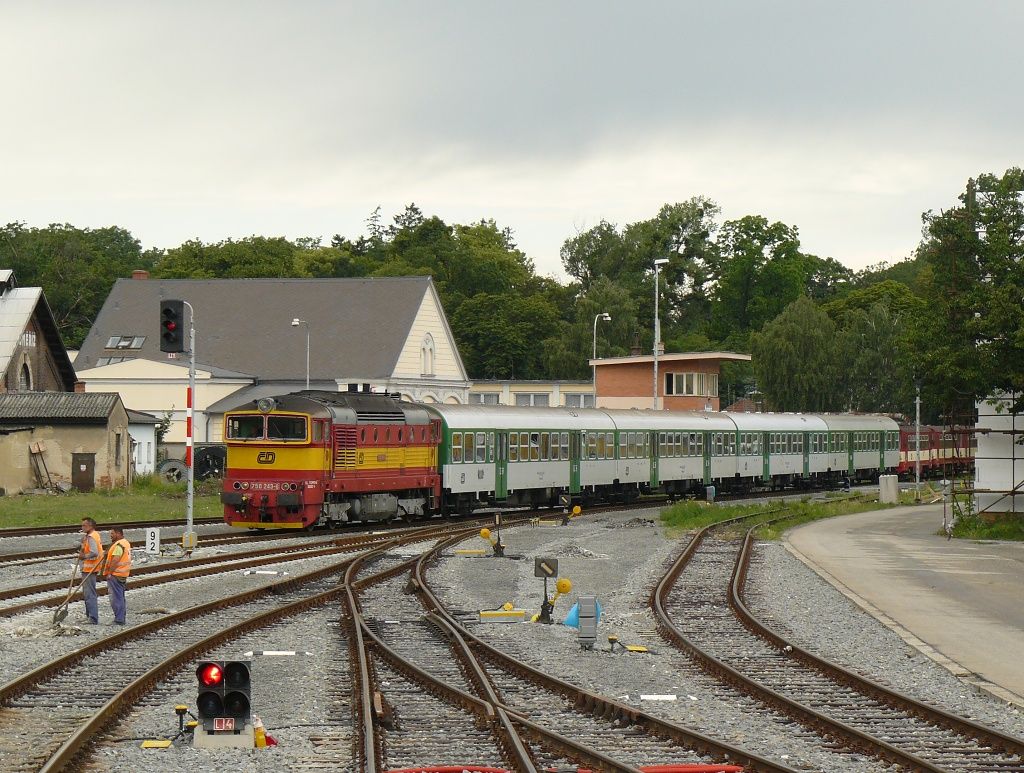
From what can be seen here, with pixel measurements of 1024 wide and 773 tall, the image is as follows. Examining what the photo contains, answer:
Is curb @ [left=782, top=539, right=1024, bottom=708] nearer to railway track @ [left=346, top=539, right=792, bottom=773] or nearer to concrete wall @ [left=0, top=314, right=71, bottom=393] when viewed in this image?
railway track @ [left=346, top=539, right=792, bottom=773]

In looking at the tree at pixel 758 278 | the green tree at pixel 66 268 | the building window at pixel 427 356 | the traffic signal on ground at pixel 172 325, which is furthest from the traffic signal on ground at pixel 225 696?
the tree at pixel 758 278

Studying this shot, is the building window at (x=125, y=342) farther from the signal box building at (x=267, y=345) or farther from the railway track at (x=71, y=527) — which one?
the railway track at (x=71, y=527)

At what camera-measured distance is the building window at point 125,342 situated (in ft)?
250

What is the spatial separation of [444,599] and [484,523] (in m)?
17.0

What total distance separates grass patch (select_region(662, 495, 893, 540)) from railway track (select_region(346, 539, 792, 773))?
21483mm

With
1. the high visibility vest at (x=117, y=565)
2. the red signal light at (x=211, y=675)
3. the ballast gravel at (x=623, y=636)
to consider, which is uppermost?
the high visibility vest at (x=117, y=565)

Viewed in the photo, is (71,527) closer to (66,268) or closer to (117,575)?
(117,575)

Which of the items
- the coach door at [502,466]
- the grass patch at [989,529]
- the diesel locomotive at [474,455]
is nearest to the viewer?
the diesel locomotive at [474,455]

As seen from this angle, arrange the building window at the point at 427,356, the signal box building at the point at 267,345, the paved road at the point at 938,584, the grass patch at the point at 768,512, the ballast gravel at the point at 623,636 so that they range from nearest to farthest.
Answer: the ballast gravel at the point at 623,636, the paved road at the point at 938,584, the grass patch at the point at 768,512, the signal box building at the point at 267,345, the building window at the point at 427,356

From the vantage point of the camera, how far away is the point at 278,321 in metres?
76.4

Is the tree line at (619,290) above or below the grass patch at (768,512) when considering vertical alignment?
above

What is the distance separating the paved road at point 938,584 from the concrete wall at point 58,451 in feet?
81.6

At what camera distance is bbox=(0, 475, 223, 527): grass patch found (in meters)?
39.2

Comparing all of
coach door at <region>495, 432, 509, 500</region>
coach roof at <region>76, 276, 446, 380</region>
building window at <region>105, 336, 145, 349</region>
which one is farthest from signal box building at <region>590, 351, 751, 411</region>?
coach door at <region>495, 432, 509, 500</region>
